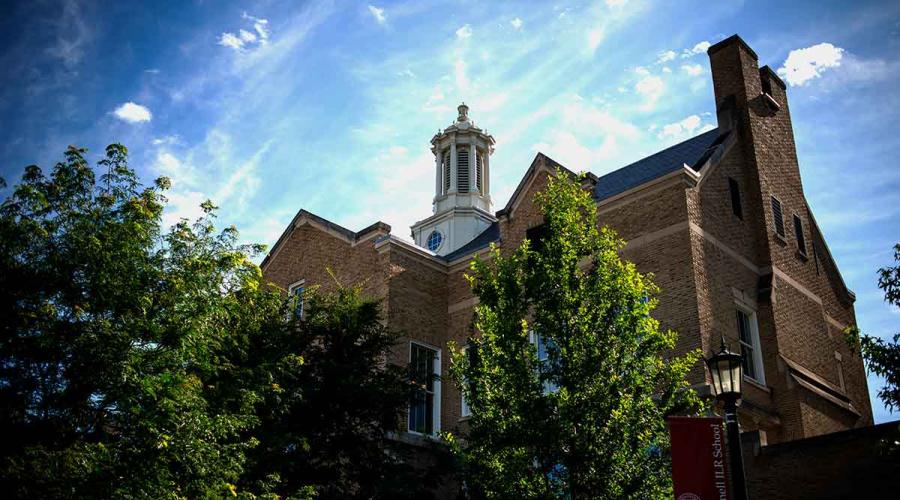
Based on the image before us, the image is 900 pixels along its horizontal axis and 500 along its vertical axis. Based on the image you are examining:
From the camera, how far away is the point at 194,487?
1462 cm

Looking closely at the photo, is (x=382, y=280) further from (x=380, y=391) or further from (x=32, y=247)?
(x=32, y=247)

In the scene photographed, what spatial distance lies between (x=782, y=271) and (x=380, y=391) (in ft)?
41.4

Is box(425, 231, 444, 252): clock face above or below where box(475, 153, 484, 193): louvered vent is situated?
below

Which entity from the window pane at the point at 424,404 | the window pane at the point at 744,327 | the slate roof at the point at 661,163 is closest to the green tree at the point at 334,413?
the window pane at the point at 424,404

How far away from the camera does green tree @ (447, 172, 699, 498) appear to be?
14477mm

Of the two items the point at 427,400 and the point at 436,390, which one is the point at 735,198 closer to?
the point at 436,390

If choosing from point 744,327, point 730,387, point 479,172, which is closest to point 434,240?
point 479,172

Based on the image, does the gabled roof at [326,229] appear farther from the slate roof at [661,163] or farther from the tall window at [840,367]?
the tall window at [840,367]

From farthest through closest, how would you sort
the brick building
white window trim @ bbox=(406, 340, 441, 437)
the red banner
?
1. white window trim @ bbox=(406, 340, 441, 437)
2. the brick building
3. the red banner

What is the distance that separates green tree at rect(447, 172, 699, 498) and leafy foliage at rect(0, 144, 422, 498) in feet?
13.5

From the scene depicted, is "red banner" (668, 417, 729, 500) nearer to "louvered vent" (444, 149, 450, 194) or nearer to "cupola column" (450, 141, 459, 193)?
"cupola column" (450, 141, 459, 193)

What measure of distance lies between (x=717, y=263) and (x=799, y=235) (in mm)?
6061

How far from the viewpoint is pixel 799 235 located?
26.6m

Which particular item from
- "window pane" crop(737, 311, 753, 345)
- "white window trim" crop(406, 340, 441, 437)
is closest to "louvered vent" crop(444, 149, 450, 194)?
"white window trim" crop(406, 340, 441, 437)
